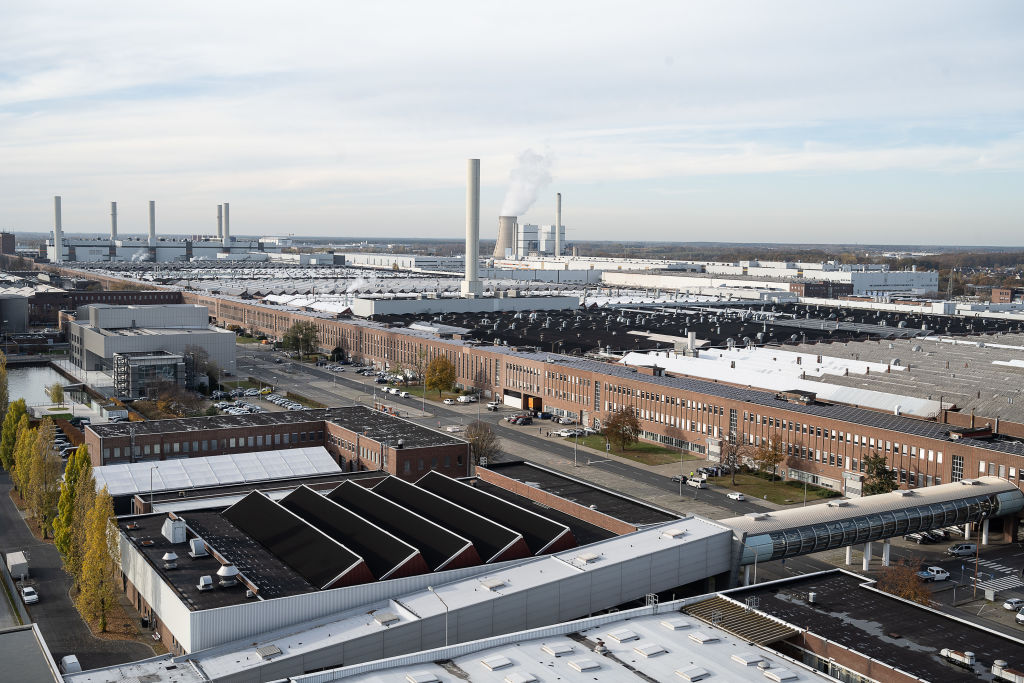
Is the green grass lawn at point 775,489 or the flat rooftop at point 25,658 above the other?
the flat rooftop at point 25,658

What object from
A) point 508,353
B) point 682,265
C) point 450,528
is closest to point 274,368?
point 508,353

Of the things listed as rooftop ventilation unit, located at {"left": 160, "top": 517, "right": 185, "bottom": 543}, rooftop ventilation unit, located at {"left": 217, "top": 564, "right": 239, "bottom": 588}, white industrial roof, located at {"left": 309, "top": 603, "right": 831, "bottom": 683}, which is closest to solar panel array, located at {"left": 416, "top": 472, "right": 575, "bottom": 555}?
white industrial roof, located at {"left": 309, "top": 603, "right": 831, "bottom": 683}

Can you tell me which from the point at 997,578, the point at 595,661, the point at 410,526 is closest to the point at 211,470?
the point at 410,526

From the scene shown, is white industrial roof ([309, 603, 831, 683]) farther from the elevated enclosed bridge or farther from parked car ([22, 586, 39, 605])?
parked car ([22, 586, 39, 605])

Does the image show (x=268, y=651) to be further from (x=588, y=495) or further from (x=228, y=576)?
(x=588, y=495)

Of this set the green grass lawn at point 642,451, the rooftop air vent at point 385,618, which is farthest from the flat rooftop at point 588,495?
the green grass lawn at point 642,451

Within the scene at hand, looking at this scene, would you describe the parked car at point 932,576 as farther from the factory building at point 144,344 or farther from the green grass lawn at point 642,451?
the factory building at point 144,344
